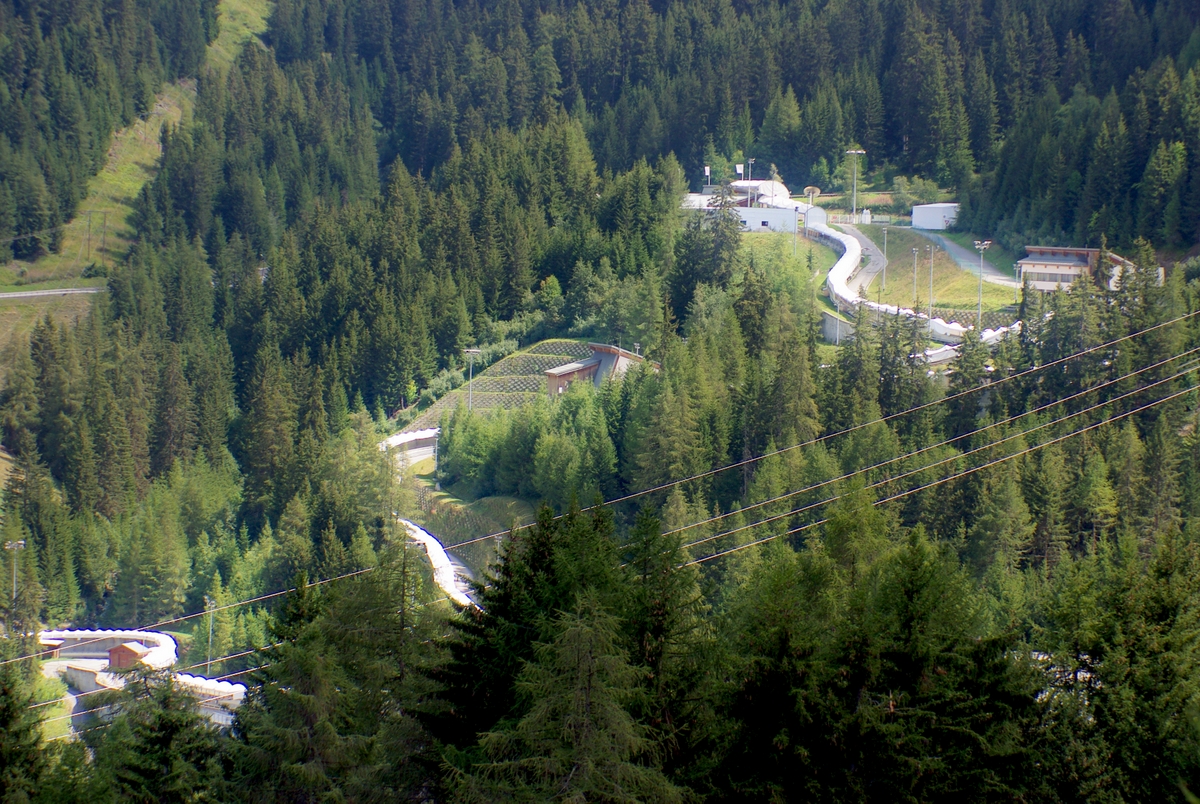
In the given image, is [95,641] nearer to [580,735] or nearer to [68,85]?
[580,735]

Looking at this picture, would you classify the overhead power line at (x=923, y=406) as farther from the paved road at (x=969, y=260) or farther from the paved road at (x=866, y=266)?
the paved road at (x=969, y=260)

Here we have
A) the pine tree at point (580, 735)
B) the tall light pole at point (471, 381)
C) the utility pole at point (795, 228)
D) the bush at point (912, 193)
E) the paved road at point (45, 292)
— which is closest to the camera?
the pine tree at point (580, 735)

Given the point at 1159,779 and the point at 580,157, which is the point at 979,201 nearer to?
the point at 580,157

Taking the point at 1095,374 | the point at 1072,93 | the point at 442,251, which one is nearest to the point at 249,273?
the point at 442,251

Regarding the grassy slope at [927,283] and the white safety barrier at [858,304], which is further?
the grassy slope at [927,283]

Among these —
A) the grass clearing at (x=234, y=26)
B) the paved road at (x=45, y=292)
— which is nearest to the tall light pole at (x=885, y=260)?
the paved road at (x=45, y=292)

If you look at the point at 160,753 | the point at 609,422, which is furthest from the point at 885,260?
the point at 160,753

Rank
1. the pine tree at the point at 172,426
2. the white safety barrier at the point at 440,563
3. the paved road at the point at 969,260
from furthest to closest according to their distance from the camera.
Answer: the pine tree at the point at 172,426, the paved road at the point at 969,260, the white safety barrier at the point at 440,563
